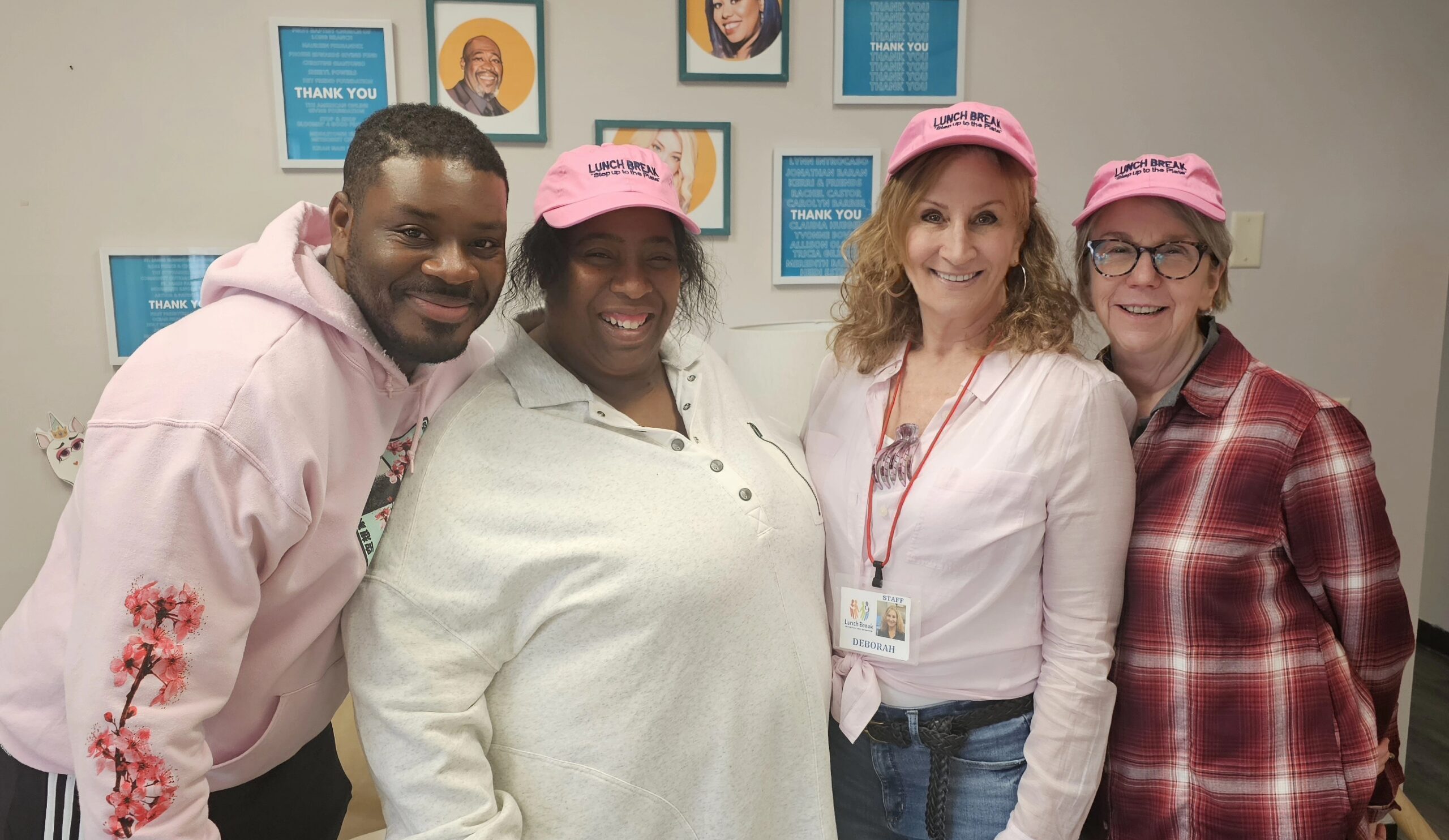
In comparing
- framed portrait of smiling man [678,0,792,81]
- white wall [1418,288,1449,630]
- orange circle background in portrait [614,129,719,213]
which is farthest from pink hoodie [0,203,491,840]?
white wall [1418,288,1449,630]

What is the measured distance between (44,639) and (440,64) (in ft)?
4.86

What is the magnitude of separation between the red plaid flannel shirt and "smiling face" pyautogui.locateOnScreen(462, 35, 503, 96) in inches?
64.2

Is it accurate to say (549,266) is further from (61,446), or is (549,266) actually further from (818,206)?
(61,446)

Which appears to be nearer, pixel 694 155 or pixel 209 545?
pixel 209 545

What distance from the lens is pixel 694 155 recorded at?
2172 mm

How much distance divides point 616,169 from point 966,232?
519 mm

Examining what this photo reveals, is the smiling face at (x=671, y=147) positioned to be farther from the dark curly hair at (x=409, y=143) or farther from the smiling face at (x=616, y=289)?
the dark curly hair at (x=409, y=143)

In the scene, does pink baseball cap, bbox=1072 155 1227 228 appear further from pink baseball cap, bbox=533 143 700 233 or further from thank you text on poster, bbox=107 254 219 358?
thank you text on poster, bbox=107 254 219 358

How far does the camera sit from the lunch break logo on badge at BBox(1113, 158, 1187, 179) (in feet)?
4.39

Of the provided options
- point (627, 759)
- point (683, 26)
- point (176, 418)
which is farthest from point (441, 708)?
point (683, 26)

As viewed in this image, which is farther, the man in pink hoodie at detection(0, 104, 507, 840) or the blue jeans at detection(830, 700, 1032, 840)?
the blue jeans at detection(830, 700, 1032, 840)

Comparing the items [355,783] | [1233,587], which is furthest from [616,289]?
[355,783]

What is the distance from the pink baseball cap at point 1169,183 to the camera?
1.31 meters

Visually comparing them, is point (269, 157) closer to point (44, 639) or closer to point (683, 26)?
point (683, 26)
